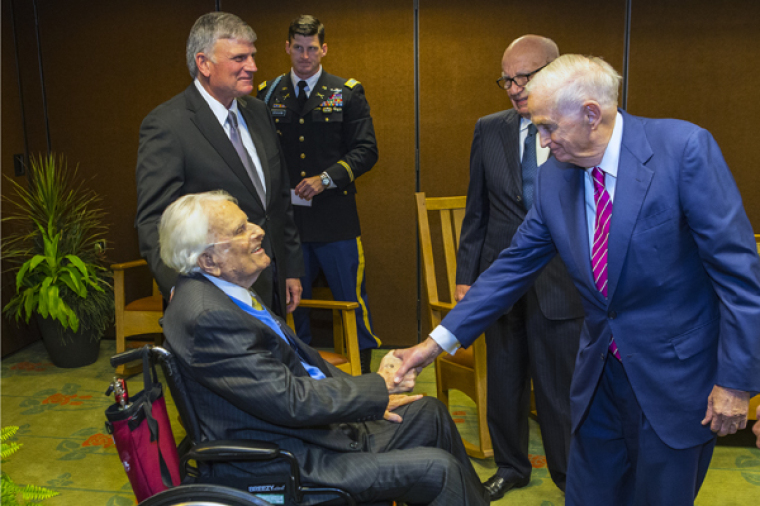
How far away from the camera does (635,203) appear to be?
5.24 feet

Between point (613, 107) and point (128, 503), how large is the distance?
230 centimetres

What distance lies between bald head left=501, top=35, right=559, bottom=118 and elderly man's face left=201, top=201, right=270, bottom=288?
111 centimetres

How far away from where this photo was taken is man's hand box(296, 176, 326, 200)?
11.3 ft

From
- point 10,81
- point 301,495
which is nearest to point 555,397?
point 301,495

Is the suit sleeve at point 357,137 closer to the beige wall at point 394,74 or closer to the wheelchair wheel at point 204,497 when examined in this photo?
the beige wall at point 394,74

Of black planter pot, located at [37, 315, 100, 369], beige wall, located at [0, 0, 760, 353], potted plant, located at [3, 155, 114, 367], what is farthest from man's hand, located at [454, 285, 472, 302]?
black planter pot, located at [37, 315, 100, 369]

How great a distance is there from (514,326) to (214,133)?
137 centimetres

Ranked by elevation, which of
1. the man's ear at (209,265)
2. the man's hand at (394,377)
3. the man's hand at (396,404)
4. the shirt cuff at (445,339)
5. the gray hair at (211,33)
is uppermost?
the gray hair at (211,33)

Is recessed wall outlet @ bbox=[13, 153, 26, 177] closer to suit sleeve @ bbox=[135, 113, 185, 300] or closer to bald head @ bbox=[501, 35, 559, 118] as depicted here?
suit sleeve @ bbox=[135, 113, 185, 300]

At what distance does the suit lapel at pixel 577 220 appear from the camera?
1.71 metres

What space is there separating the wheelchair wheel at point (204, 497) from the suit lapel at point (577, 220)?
0.95m

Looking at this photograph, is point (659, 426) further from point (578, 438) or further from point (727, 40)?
point (727, 40)

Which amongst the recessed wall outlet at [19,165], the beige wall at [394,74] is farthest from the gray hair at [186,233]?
the recessed wall outlet at [19,165]

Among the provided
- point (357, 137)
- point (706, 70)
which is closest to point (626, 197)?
point (357, 137)
